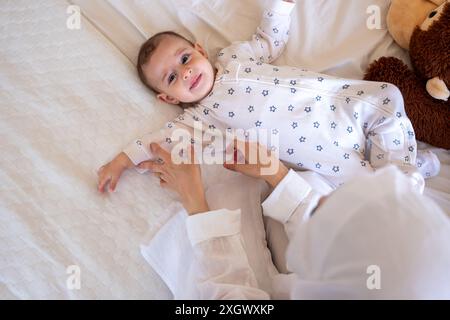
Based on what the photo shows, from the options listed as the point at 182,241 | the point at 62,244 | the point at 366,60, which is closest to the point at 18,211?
the point at 62,244

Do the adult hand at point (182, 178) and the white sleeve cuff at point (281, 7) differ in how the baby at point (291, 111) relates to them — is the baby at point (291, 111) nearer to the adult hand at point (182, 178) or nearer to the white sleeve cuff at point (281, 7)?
the adult hand at point (182, 178)

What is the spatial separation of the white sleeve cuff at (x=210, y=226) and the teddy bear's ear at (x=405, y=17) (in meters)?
0.65

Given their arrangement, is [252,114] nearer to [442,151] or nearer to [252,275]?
[252,275]

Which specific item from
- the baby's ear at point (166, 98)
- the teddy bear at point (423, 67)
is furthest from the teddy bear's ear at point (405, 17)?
the baby's ear at point (166, 98)

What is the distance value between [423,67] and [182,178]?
25.5 inches

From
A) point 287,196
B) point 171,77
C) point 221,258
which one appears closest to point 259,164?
point 287,196

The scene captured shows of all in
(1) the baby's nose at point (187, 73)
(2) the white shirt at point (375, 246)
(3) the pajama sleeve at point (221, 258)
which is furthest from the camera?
(1) the baby's nose at point (187, 73)

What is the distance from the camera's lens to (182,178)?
0.89m

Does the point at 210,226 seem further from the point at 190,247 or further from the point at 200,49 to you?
the point at 200,49

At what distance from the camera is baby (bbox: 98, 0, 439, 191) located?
37.5 inches

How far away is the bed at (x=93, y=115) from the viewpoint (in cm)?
86

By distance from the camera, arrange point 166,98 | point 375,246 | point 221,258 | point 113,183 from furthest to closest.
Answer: point 166,98, point 113,183, point 221,258, point 375,246

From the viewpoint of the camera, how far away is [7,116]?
951 mm
